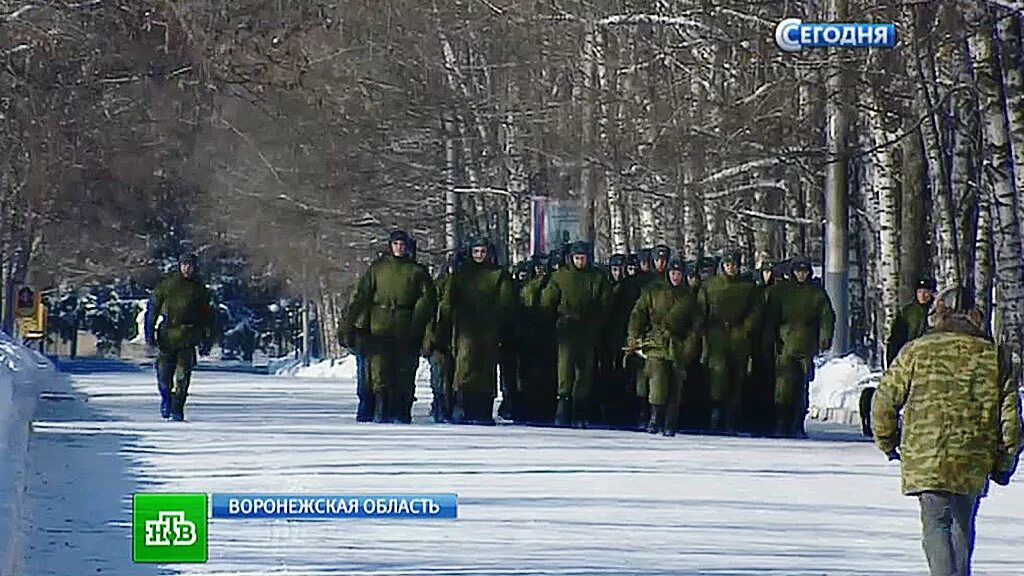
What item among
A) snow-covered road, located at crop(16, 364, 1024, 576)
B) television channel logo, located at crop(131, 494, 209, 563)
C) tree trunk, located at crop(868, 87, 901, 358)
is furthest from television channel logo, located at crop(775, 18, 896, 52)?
tree trunk, located at crop(868, 87, 901, 358)

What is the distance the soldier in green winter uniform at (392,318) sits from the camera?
22.3 metres

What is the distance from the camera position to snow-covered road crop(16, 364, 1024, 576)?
38.1ft

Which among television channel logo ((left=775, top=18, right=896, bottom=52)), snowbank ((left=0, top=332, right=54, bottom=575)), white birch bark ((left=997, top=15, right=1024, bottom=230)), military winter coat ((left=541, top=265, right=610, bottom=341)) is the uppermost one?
white birch bark ((left=997, top=15, right=1024, bottom=230))

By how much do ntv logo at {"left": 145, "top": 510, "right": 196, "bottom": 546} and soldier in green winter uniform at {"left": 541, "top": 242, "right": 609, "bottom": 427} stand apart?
39.7 feet

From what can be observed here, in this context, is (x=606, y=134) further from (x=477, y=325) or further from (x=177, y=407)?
(x=177, y=407)

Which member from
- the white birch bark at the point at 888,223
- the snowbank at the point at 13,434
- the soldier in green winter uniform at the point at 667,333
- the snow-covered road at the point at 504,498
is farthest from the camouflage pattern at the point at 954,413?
the white birch bark at the point at 888,223

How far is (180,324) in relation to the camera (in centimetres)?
2211

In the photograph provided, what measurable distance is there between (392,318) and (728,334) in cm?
288

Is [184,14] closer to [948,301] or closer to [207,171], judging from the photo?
[948,301]

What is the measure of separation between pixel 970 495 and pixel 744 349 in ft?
41.4

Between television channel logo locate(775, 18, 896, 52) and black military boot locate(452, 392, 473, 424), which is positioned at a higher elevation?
television channel logo locate(775, 18, 896, 52)

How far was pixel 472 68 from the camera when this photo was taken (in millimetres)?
47062

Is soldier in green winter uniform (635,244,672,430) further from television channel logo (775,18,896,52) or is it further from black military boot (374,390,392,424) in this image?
television channel logo (775,18,896,52)

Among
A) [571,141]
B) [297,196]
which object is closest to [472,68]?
[571,141]
